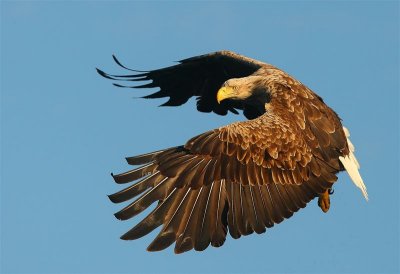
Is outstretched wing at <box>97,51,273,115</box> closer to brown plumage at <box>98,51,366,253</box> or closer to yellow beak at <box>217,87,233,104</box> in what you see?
yellow beak at <box>217,87,233,104</box>

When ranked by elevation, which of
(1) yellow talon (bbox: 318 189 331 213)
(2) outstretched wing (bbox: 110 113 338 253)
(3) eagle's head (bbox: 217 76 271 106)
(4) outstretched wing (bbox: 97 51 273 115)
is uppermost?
(4) outstretched wing (bbox: 97 51 273 115)

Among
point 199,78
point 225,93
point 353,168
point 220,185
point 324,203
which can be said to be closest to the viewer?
point 220,185

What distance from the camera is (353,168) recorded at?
568 inches

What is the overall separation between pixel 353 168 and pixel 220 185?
232 cm

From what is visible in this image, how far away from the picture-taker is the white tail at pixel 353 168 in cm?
1431

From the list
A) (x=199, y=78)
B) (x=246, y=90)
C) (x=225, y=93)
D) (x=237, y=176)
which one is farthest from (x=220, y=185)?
(x=199, y=78)

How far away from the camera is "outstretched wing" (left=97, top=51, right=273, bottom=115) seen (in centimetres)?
1712

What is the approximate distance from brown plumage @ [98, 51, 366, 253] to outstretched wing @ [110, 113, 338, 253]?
0.01 meters

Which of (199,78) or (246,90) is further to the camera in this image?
→ (199,78)

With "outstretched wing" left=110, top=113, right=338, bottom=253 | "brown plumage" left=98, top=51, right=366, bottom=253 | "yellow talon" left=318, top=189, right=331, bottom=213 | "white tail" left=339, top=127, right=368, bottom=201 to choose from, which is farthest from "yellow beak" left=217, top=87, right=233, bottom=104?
"outstretched wing" left=110, top=113, right=338, bottom=253

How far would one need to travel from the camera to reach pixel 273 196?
13047 mm

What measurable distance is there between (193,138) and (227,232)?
1262 mm

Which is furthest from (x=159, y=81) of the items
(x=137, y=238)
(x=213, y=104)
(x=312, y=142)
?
(x=137, y=238)

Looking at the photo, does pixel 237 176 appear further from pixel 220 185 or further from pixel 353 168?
pixel 353 168
